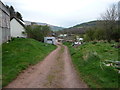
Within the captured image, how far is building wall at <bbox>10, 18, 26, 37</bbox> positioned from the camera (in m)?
43.3

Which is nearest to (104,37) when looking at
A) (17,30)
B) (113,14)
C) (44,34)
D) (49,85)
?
(113,14)

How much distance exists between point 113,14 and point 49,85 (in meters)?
40.7

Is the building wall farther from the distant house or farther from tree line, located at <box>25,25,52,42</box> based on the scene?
tree line, located at <box>25,25,52,42</box>

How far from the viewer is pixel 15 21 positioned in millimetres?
43344

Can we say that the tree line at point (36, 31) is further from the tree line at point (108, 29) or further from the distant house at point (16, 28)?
the tree line at point (108, 29)

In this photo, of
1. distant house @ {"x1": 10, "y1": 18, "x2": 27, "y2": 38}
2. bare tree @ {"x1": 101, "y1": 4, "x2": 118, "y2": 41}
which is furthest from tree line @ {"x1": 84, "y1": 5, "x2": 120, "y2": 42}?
distant house @ {"x1": 10, "y1": 18, "x2": 27, "y2": 38}

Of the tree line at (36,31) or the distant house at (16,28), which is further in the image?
the tree line at (36,31)

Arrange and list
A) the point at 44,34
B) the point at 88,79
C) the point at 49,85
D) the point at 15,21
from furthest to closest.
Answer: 1. the point at 44,34
2. the point at 15,21
3. the point at 88,79
4. the point at 49,85

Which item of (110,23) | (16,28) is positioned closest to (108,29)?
(110,23)

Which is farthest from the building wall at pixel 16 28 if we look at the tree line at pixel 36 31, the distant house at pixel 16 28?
the tree line at pixel 36 31

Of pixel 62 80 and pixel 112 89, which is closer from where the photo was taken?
pixel 112 89

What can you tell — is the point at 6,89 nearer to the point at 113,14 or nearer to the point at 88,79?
the point at 88,79

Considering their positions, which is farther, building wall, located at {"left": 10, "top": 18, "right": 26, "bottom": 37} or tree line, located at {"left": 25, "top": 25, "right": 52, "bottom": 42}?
tree line, located at {"left": 25, "top": 25, "right": 52, "bottom": 42}

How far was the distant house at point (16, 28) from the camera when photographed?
142ft
